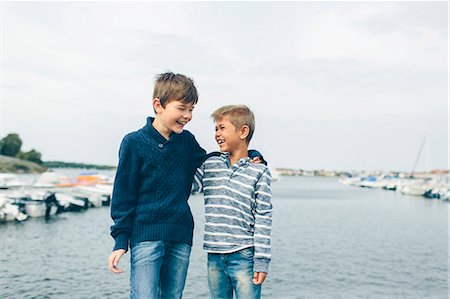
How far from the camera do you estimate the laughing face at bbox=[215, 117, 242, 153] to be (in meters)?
3.71

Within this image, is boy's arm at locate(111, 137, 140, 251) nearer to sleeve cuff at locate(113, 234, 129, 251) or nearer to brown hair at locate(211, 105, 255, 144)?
sleeve cuff at locate(113, 234, 129, 251)

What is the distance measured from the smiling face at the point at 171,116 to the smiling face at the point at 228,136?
0.28m

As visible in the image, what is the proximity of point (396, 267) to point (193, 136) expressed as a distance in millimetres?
18520

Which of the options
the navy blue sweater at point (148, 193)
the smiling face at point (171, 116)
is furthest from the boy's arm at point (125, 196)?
the smiling face at point (171, 116)

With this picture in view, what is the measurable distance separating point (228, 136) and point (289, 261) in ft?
57.0

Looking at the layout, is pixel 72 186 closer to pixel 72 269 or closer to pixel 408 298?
pixel 72 269

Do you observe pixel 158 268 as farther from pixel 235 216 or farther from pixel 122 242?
pixel 235 216

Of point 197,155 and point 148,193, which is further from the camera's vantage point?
point 197,155

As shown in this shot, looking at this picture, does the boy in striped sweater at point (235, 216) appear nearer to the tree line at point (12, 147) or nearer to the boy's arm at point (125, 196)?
the boy's arm at point (125, 196)

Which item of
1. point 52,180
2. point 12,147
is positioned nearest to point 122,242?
point 52,180

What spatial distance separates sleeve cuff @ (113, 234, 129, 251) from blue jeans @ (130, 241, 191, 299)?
2.6 inches

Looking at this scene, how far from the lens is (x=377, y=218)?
42062 mm

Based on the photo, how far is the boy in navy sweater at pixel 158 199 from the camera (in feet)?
11.1

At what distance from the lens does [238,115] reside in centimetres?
371
